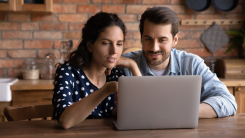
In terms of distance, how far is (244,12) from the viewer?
260cm

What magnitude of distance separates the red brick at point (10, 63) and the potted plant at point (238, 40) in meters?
2.16

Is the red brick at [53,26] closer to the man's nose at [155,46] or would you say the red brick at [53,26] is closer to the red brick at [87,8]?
the red brick at [87,8]

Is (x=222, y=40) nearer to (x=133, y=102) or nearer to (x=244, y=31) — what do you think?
(x=244, y=31)

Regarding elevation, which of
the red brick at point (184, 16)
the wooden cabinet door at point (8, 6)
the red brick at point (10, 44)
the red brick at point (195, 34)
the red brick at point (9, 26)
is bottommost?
the red brick at point (10, 44)

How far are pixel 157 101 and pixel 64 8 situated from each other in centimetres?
189

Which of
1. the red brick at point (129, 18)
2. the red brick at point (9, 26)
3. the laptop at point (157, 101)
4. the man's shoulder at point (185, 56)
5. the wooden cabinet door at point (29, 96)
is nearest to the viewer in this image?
the laptop at point (157, 101)

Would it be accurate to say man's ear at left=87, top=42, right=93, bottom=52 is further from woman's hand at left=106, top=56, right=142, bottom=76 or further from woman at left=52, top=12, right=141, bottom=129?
woman's hand at left=106, top=56, right=142, bottom=76

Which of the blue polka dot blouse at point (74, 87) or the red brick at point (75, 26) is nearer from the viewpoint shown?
the blue polka dot blouse at point (74, 87)

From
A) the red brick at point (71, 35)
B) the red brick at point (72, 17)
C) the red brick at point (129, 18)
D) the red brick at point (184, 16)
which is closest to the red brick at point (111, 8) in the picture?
the red brick at point (129, 18)

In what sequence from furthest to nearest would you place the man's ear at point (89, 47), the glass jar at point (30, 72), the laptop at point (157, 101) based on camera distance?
1. the glass jar at point (30, 72)
2. the man's ear at point (89, 47)
3. the laptop at point (157, 101)

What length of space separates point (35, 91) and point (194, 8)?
178 centimetres

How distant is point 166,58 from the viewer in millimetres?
1455

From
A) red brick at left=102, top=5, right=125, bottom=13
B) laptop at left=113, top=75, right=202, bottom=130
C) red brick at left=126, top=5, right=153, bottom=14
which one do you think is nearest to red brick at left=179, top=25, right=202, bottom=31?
red brick at left=126, top=5, right=153, bottom=14

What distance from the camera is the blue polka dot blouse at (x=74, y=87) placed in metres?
1.11
